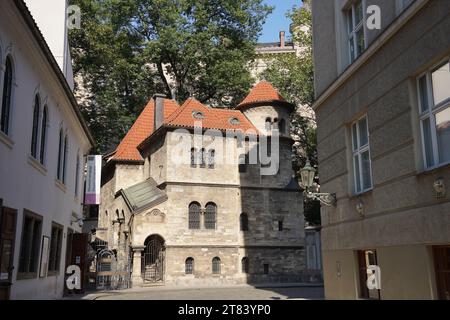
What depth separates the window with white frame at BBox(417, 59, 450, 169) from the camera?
311 inches

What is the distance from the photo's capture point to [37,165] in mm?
13383

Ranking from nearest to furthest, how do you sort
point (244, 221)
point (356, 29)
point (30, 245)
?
point (356, 29) < point (30, 245) < point (244, 221)

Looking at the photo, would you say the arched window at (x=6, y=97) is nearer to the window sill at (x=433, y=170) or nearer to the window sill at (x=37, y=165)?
the window sill at (x=37, y=165)

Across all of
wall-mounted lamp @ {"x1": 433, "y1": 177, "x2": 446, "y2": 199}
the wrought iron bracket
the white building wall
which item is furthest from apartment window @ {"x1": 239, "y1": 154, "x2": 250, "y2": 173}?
wall-mounted lamp @ {"x1": 433, "y1": 177, "x2": 446, "y2": 199}

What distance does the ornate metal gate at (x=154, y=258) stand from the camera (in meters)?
29.0

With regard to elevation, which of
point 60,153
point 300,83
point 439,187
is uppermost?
point 300,83

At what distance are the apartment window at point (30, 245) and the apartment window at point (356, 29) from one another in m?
9.08

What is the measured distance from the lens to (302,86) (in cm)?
3891

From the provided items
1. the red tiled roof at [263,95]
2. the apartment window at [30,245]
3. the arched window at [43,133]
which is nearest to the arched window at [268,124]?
the red tiled roof at [263,95]

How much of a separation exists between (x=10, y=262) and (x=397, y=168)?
8.64m

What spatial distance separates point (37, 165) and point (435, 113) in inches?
401

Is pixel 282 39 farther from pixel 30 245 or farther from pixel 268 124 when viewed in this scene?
pixel 30 245

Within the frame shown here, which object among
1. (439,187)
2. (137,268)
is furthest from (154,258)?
(439,187)

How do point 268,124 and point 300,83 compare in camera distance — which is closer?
point 268,124
